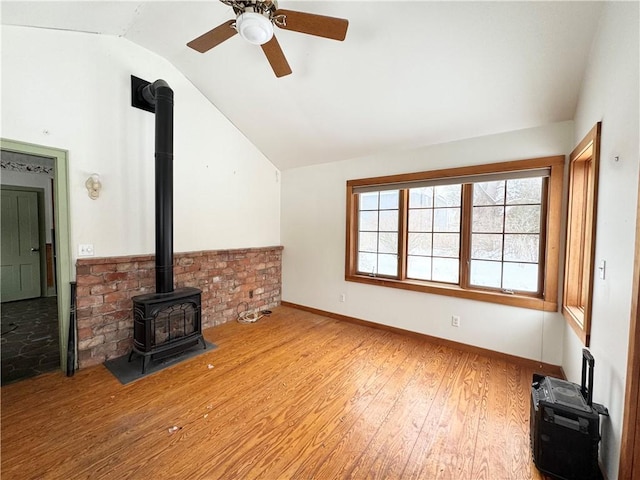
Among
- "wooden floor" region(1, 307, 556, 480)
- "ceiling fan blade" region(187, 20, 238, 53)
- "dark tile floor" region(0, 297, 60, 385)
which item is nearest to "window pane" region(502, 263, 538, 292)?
"wooden floor" region(1, 307, 556, 480)

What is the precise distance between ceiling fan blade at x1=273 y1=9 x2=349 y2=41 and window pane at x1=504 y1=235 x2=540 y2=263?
2481 millimetres

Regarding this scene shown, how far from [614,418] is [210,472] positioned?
2.16 metres

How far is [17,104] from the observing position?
2150 mm

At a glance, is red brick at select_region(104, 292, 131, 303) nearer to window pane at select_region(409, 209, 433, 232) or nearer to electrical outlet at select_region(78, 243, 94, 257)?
electrical outlet at select_region(78, 243, 94, 257)

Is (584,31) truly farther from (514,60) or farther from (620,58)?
(620,58)

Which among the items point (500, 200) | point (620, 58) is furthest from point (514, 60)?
point (500, 200)

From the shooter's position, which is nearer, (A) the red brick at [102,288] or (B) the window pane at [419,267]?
(A) the red brick at [102,288]

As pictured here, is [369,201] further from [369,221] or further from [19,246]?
[19,246]

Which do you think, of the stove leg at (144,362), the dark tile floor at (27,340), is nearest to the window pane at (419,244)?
the stove leg at (144,362)

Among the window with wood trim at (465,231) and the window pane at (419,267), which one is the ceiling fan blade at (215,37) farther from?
the window pane at (419,267)

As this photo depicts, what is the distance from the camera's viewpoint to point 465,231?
9.82 feet

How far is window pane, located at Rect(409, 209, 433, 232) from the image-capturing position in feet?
10.8

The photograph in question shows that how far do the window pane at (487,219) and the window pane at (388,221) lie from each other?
0.90 meters

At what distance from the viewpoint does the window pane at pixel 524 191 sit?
2637 millimetres
